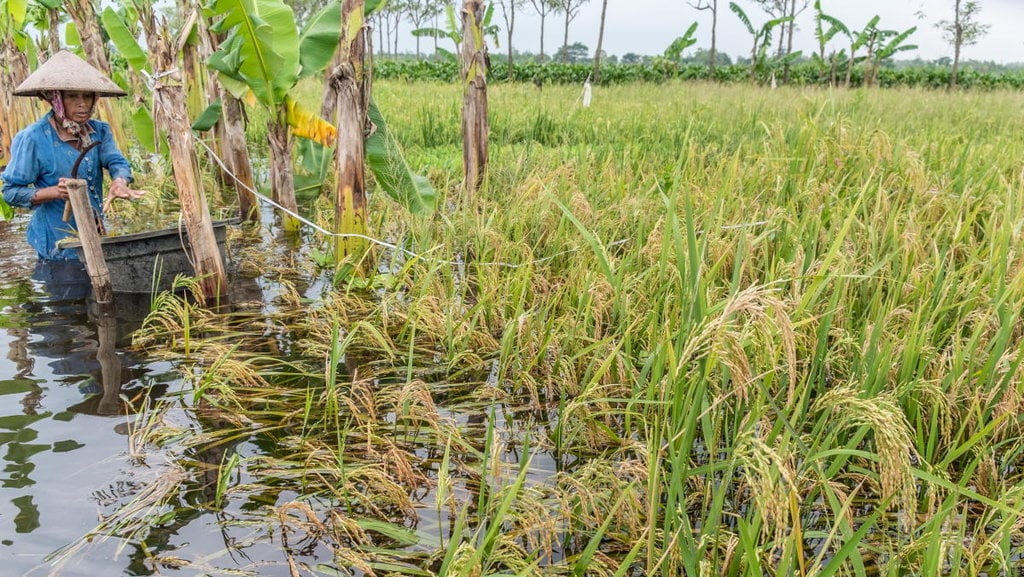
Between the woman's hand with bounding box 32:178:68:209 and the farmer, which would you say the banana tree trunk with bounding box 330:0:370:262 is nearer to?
the farmer

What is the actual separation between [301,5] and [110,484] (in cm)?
4186

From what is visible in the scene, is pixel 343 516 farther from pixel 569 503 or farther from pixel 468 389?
pixel 468 389

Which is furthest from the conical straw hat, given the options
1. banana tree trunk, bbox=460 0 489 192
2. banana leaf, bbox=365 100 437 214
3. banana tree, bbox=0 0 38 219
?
banana tree, bbox=0 0 38 219

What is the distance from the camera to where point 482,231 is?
11.9 feet

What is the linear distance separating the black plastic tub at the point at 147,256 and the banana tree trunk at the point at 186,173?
12cm

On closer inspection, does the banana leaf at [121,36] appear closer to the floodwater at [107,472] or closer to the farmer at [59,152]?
the farmer at [59,152]

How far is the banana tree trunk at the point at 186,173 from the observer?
11.4 ft

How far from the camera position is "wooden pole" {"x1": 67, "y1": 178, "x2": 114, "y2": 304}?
11.3 feet

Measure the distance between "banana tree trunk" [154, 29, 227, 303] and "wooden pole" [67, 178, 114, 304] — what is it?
0.41 m

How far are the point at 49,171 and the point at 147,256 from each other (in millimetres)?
691

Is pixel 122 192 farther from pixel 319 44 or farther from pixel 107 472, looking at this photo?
pixel 107 472

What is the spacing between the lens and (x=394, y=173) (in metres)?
4.34

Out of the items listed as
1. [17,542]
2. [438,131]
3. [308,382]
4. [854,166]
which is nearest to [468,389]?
[308,382]

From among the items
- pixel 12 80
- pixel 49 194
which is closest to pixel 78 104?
pixel 49 194
